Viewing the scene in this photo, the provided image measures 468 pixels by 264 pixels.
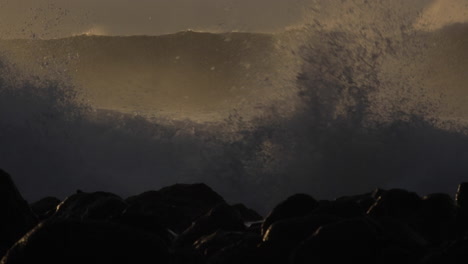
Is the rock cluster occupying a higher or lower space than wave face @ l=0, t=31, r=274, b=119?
lower

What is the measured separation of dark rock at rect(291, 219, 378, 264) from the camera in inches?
171

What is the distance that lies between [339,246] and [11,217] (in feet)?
6.81

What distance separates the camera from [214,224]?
20.4ft

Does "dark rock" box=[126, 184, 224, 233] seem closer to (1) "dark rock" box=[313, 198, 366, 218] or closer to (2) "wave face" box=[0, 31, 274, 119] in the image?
(1) "dark rock" box=[313, 198, 366, 218]

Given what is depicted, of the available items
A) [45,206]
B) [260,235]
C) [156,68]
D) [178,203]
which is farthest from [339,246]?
[156,68]

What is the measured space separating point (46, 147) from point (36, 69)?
232 centimetres

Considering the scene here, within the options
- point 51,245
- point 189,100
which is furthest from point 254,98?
point 51,245

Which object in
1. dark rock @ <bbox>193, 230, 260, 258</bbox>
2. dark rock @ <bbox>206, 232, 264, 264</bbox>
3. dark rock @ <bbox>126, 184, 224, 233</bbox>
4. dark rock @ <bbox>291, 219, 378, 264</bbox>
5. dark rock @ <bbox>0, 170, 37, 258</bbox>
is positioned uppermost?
dark rock @ <bbox>0, 170, 37, 258</bbox>

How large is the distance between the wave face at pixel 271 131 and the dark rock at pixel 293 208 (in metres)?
8.17

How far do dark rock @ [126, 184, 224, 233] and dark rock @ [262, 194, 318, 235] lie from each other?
64.5 inches

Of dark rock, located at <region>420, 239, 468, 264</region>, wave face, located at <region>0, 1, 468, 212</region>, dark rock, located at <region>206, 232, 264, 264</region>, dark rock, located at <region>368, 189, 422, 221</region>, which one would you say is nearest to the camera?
dark rock, located at <region>420, 239, 468, 264</region>

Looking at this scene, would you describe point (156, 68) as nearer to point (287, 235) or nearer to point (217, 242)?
point (217, 242)

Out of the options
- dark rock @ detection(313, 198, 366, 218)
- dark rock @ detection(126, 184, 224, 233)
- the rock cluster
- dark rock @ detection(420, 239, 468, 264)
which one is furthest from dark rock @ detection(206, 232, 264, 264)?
dark rock @ detection(126, 184, 224, 233)

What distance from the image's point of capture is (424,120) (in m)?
15.9
